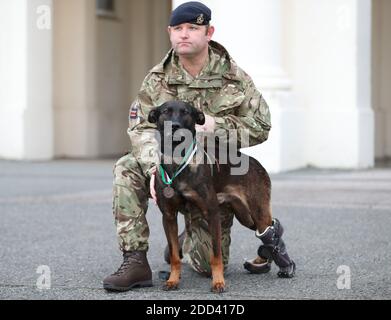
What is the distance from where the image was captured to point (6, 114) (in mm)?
16172

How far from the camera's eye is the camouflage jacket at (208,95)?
552cm

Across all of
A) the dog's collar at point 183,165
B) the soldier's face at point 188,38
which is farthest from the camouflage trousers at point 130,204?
the soldier's face at point 188,38

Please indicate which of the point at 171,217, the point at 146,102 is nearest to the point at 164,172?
the point at 171,217

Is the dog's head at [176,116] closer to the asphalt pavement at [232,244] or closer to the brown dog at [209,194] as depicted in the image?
the brown dog at [209,194]

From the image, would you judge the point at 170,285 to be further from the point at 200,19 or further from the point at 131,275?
the point at 200,19

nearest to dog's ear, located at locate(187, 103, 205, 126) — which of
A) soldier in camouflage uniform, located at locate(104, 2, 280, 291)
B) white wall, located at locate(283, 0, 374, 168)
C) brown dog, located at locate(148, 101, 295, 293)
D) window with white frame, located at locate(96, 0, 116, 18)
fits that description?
brown dog, located at locate(148, 101, 295, 293)

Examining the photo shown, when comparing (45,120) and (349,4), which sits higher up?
(349,4)

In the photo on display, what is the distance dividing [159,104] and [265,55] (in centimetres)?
843

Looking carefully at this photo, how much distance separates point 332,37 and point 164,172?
371 inches

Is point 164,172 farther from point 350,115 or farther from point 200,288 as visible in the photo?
point 350,115

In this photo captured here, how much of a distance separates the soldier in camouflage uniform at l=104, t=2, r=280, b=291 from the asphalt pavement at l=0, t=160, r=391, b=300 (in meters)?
0.30

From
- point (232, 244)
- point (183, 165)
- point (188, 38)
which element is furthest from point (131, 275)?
point (232, 244)

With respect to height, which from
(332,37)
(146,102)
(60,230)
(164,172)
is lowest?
(60,230)
